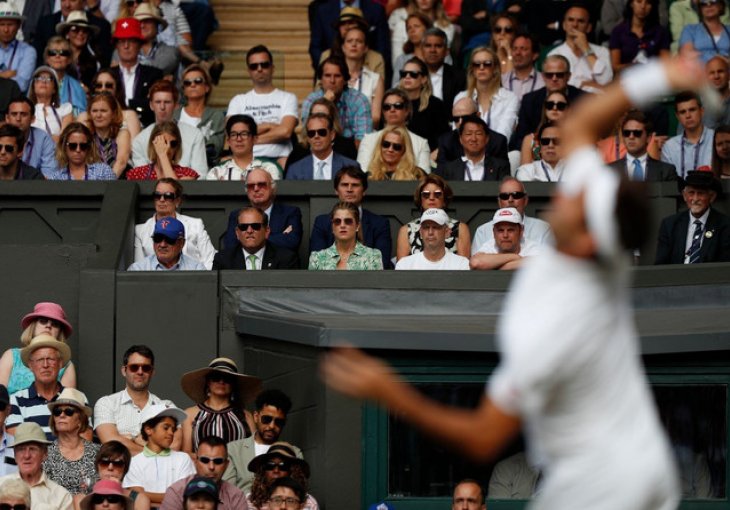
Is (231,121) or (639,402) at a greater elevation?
(231,121)

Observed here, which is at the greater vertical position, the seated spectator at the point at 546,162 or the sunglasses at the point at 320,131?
the sunglasses at the point at 320,131

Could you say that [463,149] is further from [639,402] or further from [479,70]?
[639,402]

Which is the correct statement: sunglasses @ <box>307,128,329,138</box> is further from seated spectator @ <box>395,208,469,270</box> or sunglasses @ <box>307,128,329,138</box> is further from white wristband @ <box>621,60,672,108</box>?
white wristband @ <box>621,60,672,108</box>

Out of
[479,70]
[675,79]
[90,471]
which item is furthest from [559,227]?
[479,70]

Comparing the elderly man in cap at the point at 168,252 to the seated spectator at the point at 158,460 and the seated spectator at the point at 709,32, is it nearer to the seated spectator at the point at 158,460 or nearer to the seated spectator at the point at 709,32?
the seated spectator at the point at 158,460

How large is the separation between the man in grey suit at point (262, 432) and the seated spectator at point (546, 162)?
12.7 feet

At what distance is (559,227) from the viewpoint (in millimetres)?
4113

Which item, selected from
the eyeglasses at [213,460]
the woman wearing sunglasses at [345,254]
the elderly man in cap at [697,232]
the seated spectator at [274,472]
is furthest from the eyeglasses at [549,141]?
the eyeglasses at [213,460]

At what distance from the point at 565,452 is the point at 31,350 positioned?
7.85m

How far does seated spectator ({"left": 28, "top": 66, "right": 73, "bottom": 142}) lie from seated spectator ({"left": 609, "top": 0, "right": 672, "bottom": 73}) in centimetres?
569

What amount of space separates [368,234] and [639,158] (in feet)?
8.24

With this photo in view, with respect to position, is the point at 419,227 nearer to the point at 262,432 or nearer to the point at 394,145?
the point at 394,145

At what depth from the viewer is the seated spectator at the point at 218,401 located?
37.7ft

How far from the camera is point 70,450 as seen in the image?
10945 millimetres
